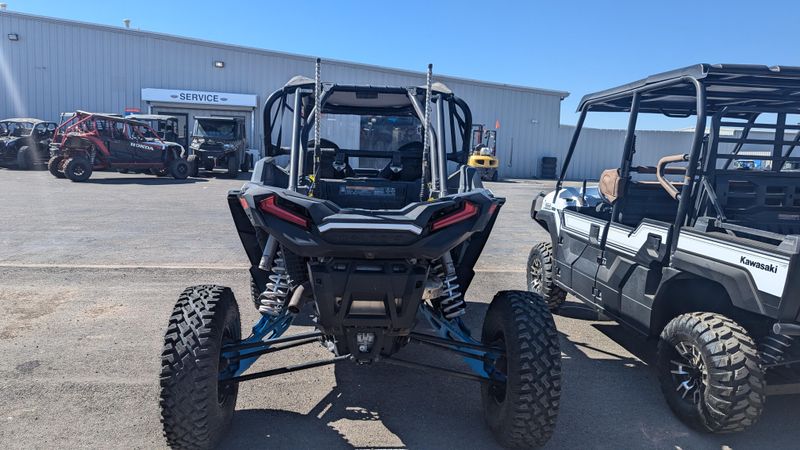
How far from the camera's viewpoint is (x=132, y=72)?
2677cm

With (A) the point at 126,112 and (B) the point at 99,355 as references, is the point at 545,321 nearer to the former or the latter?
(B) the point at 99,355

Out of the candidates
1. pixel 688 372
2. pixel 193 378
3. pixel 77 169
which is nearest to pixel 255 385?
pixel 193 378

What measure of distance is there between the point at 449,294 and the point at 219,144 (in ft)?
65.4

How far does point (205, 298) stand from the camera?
2992 mm

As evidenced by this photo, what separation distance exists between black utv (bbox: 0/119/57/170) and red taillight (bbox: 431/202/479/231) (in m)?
21.7

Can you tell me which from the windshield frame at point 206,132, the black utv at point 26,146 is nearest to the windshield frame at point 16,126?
the black utv at point 26,146

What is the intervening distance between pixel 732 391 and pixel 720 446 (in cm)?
41

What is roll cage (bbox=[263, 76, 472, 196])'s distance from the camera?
11.6 ft

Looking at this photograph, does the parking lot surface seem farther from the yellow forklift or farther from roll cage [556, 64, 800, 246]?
the yellow forklift

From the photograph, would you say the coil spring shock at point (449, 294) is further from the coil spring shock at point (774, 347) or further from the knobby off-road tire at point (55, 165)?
the knobby off-road tire at point (55, 165)

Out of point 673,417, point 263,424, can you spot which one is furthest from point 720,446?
point 263,424

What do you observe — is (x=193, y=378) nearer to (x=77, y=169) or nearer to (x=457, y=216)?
(x=457, y=216)

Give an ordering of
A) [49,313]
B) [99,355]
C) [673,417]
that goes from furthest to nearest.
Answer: [49,313], [99,355], [673,417]

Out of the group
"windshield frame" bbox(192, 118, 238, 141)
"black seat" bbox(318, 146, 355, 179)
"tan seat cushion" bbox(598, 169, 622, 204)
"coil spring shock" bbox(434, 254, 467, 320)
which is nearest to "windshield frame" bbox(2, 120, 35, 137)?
"windshield frame" bbox(192, 118, 238, 141)
